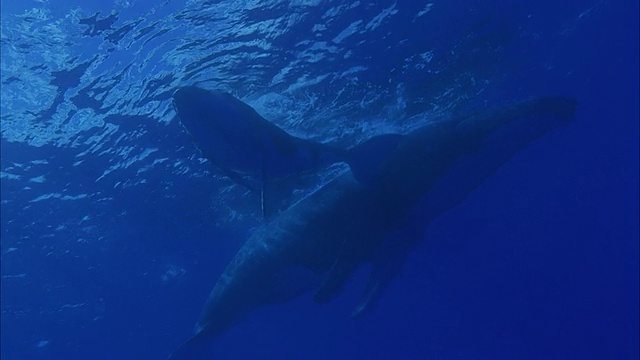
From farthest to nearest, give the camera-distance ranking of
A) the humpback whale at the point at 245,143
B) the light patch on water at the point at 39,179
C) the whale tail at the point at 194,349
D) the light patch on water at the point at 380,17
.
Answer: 1. the light patch on water at the point at 39,179
2. the light patch on water at the point at 380,17
3. the whale tail at the point at 194,349
4. the humpback whale at the point at 245,143

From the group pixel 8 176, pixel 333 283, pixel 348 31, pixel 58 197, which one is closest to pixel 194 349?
pixel 333 283

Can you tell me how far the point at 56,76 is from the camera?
39.5 feet

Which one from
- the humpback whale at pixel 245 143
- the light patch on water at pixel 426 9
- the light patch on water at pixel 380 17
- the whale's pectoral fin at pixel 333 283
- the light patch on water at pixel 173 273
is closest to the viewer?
the humpback whale at pixel 245 143

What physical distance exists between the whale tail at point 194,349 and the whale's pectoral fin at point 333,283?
3.42 meters

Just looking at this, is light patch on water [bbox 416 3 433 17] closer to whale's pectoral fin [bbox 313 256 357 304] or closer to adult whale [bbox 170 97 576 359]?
adult whale [bbox 170 97 576 359]

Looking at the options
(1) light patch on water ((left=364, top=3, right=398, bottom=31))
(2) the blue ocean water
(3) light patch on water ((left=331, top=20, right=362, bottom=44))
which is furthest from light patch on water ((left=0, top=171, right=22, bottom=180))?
(1) light patch on water ((left=364, top=3, right=398, bottom=31))

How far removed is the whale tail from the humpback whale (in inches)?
157

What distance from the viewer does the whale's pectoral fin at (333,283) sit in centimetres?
867

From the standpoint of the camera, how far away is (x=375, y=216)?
30.9 feet

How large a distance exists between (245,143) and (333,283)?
2924mm

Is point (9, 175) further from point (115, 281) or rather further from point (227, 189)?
point (115, 281)

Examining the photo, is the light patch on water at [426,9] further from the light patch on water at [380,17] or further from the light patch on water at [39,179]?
the light patch on water at [39,179]

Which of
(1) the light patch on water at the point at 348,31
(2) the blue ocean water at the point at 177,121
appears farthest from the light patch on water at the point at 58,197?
(1) the light patch on water at the point at 348,31

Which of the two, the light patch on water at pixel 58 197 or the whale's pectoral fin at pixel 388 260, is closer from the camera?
the whale's pectoral fin at pixel 388 260
